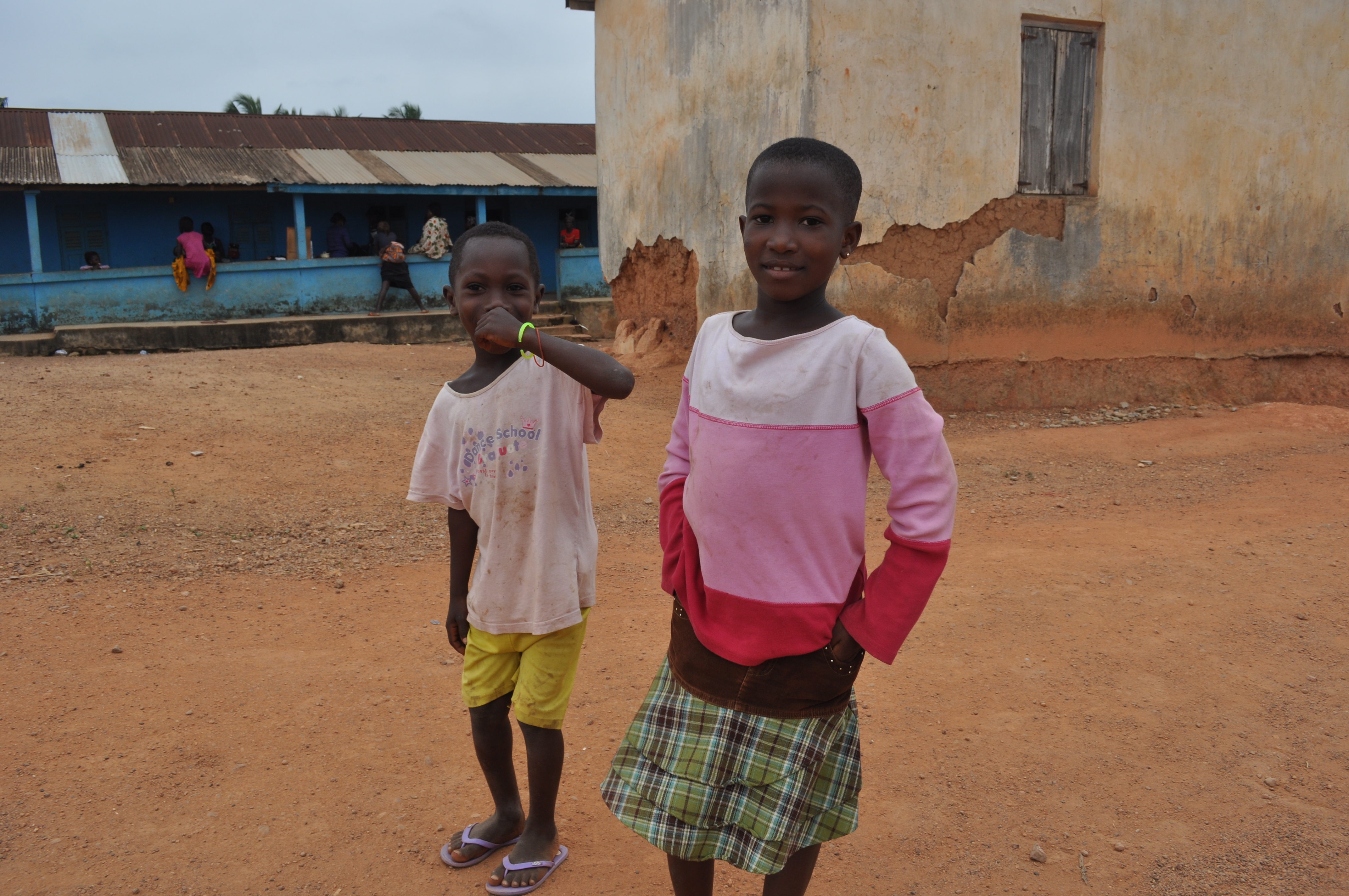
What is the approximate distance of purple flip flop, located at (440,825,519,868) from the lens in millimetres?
2238

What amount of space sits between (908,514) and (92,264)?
1469cm

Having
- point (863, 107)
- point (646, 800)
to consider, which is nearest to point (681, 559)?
point (646, 800)

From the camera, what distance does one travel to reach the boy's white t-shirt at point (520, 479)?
2023 millimetres

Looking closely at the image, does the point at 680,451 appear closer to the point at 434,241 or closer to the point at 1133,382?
the point at 1133,382

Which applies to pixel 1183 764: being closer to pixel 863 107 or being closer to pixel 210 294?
pixel 863 107

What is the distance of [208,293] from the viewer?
13344 millimetres

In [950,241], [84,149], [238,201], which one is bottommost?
[950,241]

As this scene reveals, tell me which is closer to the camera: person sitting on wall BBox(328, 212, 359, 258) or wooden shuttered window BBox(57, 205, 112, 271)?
wooden shuttered window BBox(57, 205, 112, 271)

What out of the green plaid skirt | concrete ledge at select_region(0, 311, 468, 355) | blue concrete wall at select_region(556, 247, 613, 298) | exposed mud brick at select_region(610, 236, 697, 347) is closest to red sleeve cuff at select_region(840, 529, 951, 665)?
the green plaid skirt

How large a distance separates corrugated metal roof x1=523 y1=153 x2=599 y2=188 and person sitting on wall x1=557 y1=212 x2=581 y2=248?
0.77 m

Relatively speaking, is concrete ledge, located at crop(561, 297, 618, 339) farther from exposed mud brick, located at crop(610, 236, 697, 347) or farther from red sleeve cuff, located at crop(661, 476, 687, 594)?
red sleeve cuff, located at crop(661, 476, 687, 594)

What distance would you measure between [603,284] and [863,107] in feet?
33.0

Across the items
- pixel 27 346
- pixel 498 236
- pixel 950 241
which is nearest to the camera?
pixel 498 236

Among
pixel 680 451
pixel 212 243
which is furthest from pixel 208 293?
pixel 680 451
